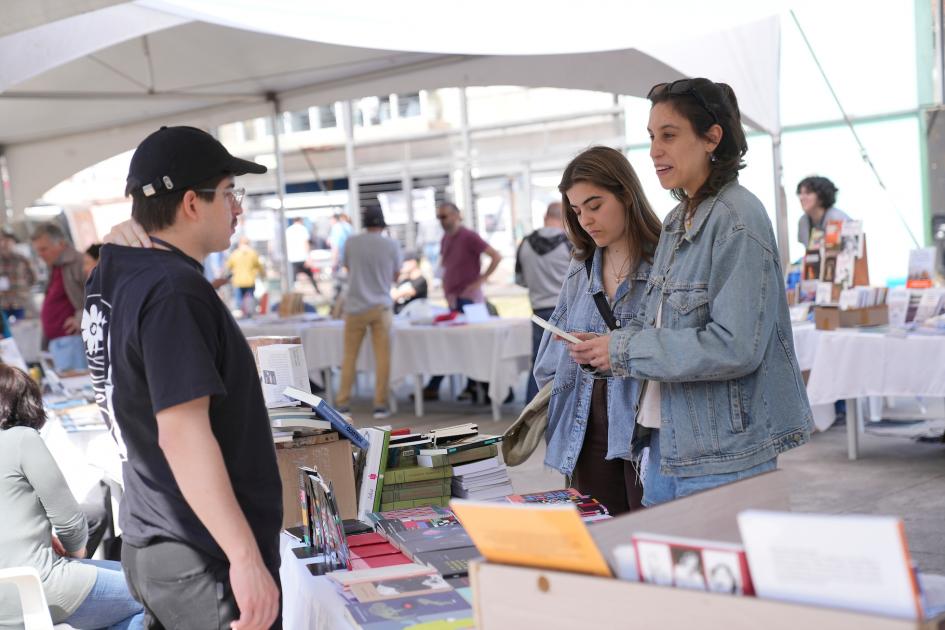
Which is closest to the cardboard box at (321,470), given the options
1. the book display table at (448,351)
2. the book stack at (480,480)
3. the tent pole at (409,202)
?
the book stack at (480,480)

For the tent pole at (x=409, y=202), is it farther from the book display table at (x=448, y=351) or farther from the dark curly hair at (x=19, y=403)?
the dark curly hair at (x=19, y=403)

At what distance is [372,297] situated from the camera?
7676 millimetres

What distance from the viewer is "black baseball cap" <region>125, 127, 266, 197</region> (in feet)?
5.11

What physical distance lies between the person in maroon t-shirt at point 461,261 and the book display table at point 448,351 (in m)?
0.58

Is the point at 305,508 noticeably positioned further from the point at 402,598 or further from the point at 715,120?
the point at 715,120

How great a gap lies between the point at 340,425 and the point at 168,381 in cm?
107

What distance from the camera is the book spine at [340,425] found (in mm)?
2502

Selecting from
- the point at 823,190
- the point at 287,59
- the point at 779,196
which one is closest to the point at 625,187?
the point at 823,190

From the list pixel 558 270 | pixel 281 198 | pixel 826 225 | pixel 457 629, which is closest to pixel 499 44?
pixel 558 270

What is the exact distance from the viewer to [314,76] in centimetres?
817

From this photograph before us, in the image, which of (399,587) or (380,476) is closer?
(399,587)

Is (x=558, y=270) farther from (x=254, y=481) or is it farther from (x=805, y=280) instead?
(x=254, y=481)

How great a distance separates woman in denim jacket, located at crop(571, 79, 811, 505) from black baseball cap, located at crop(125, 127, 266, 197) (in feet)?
2.42

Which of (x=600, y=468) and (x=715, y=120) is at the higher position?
(x=715, y=120)
